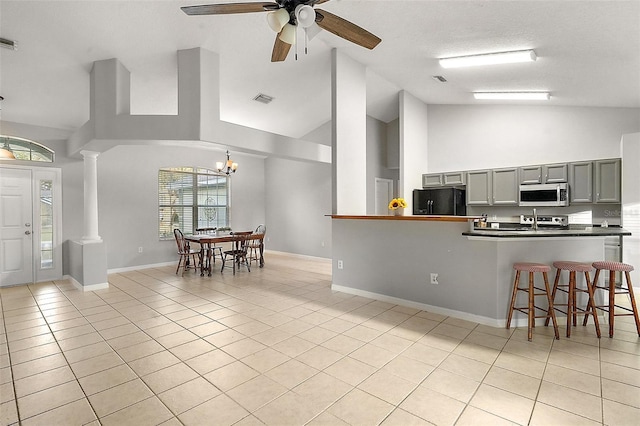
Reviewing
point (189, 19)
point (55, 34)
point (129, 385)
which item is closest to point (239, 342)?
point (129, 385)

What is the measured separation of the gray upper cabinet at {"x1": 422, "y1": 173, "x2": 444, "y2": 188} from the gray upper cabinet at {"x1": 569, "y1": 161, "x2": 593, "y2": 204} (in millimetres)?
2061

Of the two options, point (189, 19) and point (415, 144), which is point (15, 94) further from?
point (415, 144)

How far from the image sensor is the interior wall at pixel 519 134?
501 centimetres

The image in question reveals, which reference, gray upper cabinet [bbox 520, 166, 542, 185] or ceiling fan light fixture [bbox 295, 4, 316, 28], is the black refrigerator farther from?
ceiling fan light fixture [bbox 295, 4, 316, 28]

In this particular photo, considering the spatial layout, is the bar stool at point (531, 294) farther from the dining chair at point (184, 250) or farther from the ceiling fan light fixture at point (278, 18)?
the dining chair at point (184, 250)

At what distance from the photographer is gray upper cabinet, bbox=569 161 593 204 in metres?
4.91

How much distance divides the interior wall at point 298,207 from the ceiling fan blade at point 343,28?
4868mm

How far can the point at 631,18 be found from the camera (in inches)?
104

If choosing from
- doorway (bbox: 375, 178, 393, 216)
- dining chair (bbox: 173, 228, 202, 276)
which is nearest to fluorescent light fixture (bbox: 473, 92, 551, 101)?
doorway (bbox: 375, 178, 393, 216)

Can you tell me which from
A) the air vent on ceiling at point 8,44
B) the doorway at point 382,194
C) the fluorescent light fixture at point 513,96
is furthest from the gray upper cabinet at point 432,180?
the air vent on ceiling at point 8,44

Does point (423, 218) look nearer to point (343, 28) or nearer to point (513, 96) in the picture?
point (343, 28)

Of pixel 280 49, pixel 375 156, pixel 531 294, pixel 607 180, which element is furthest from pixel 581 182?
pixel 280 49

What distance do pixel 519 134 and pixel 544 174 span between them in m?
0.88

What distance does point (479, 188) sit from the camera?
597 centimetres
